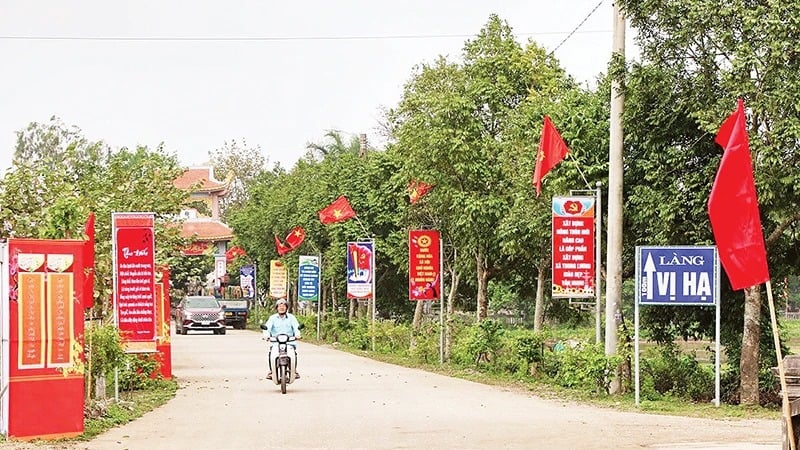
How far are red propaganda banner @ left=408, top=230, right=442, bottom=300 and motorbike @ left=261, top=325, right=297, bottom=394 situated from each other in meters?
8.01

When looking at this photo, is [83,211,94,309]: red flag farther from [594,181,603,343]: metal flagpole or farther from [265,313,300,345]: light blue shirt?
[594,181,603,343]: metal flagpole

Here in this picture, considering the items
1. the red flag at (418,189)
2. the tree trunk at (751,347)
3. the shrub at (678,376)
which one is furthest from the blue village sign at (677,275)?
the red flag at (418,189)

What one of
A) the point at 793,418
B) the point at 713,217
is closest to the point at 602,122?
the point at 713,217

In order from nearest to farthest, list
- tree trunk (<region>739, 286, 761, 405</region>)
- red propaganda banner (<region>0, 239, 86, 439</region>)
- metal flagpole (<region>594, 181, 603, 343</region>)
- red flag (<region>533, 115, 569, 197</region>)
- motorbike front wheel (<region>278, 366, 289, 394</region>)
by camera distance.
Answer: red propaganda banner (<region>0, 239, 86, 439</region>)
tree trunk (<region>739, 286, 761, 405</region>)
red flag (<region>533, 115, 569, 197</region>)
motorbike front wheel (<region>278, 366, 289, 394</region>)
metal flagpole (<region>594, 181, 603, 343</region>)

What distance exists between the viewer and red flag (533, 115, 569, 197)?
782 inches

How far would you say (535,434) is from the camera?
13867mm

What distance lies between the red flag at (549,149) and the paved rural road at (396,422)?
3565 mm

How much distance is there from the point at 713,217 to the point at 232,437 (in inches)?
257

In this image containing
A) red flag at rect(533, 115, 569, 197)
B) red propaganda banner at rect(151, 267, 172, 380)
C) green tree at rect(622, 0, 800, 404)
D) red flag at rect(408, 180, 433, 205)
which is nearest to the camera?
green tree at rect(622, 0, 800, 404)

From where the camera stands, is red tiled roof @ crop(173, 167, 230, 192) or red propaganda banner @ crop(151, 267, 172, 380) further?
red tiled roof @ crop(173, 167, 230, 192)

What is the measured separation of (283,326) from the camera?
21.1m

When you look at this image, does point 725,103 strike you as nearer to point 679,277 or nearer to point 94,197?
point 679,277

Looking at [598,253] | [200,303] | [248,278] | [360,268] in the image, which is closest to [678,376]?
[598,253]

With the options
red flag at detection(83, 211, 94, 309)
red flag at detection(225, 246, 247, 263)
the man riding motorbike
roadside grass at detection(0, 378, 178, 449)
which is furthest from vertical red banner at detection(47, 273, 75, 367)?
red flag at detection(225, 246, 247, 263)
